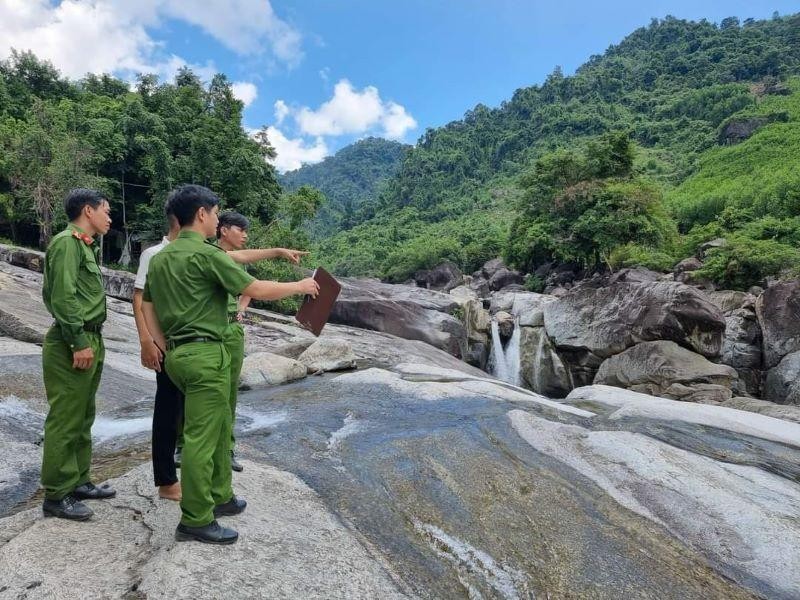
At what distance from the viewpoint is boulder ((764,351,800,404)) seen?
14.8m

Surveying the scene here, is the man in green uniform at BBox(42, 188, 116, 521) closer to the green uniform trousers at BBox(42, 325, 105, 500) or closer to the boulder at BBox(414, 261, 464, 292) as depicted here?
the green uniform trousers at BBox(42, 325, 105, 500)

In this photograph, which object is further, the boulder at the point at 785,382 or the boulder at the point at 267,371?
the boulder at the point at 785,382

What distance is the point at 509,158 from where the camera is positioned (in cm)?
10512

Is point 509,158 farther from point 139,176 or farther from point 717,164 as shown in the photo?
point 139,176

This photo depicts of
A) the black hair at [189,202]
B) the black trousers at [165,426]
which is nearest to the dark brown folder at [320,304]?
the black hair at [189,202]

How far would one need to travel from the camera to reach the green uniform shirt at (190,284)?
3.35m

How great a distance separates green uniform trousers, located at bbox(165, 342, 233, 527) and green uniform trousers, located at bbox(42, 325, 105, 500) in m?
0.96

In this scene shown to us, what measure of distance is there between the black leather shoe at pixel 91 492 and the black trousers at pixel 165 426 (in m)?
0.42

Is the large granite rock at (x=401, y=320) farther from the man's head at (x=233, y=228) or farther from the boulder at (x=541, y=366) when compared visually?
the man's head at (x=233, y=228)

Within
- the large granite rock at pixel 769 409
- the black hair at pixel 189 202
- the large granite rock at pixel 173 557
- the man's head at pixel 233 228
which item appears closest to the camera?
the large granite rock at pixel 173 557

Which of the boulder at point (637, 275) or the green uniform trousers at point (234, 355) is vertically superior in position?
the boulder at point (637, 275)

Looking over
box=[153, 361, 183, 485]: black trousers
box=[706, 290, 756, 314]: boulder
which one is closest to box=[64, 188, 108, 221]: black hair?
box=[153, 361, 183, 485]: black trousers

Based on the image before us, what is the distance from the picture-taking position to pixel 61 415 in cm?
374

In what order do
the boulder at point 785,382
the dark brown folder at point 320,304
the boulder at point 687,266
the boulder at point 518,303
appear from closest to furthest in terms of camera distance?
the dark brown folder at point 320,304
the boulder at point 785,382
the boulder at point 687,266
the boulder at point 518,303
